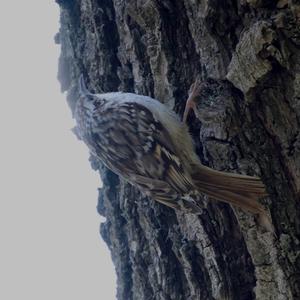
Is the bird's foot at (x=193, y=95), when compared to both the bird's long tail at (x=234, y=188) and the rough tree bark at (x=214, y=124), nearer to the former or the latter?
the rough tree bark at (x=214, y=124)

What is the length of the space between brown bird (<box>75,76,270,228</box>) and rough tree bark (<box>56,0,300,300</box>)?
0.09 feet

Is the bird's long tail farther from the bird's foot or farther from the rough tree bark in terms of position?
the bird's foot

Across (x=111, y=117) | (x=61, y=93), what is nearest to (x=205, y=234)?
(x=111, y=117)

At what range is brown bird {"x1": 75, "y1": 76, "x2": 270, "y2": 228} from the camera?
1379mm

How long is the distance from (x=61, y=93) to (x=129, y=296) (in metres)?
0.71

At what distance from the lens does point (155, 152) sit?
1.69 m

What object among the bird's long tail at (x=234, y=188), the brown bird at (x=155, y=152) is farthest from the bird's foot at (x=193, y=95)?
the bird's long tail at (x=234, y=188)

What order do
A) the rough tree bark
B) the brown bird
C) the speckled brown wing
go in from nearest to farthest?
the rough tree bark < the brown bird < the speckled brown wing

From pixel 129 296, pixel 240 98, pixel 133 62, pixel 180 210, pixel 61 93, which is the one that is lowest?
pixel 129 296

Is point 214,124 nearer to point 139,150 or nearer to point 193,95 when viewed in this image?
point 193,95

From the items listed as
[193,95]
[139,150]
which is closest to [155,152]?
[139,150]

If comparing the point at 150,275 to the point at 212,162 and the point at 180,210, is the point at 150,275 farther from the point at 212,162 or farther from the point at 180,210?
the point at 212,162

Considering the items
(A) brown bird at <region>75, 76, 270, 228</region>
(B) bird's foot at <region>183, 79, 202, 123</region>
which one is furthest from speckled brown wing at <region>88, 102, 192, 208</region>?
(B) bird's foot at <region>183, 79, 202, 123</region>

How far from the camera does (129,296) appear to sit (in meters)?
1.68
